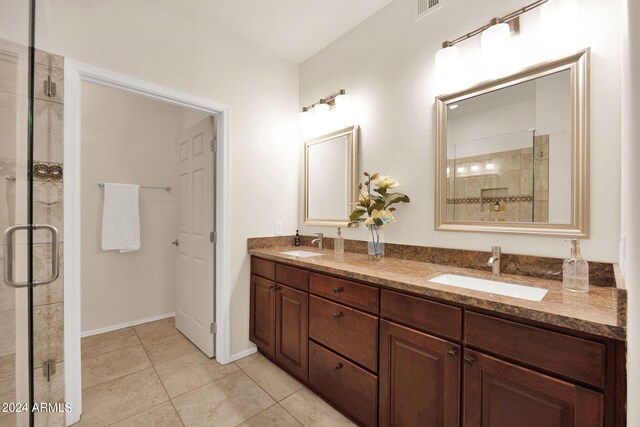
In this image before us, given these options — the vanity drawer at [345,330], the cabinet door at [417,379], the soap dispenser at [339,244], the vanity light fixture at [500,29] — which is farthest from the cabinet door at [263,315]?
the vanity light fixture at [500,29]

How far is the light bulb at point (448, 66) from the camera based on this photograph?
159 cm

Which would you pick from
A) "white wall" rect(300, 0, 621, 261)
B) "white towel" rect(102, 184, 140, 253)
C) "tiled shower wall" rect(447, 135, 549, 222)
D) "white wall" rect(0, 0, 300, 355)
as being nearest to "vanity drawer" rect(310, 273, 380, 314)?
"white wall" rect(300, 0, 621, 261)

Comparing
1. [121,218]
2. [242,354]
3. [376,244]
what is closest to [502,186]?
[376,244]

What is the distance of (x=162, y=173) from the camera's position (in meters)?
3.18

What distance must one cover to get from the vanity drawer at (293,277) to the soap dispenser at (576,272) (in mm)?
1312

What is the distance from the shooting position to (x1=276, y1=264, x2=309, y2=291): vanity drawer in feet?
6.03

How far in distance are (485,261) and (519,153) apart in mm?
599

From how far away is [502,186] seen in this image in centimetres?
149

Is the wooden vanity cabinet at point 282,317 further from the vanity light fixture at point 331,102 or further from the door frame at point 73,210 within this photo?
the vanity light fixture at point 331,102

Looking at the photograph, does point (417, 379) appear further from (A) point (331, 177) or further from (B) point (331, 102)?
(B) point (331, 102)

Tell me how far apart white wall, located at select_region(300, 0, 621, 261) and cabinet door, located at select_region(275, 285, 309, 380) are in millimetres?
699

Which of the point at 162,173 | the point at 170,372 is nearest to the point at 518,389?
the point at 170,372

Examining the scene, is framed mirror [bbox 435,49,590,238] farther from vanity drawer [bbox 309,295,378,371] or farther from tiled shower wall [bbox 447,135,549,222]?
vanity drawer [bbox 309,295,378,371]

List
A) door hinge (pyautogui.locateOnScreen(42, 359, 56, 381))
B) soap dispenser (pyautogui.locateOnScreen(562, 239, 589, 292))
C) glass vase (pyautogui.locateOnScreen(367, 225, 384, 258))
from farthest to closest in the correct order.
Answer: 1. glass vase (pyautogui.locateOnScreen(367, 225, 384, 258))
2. door hinge (pyautogui.locateOnScreen(42, 359, 56, 381))
3. soap dispenser (pyautogui.locateOnScreen(562, 239, 589, 292))
